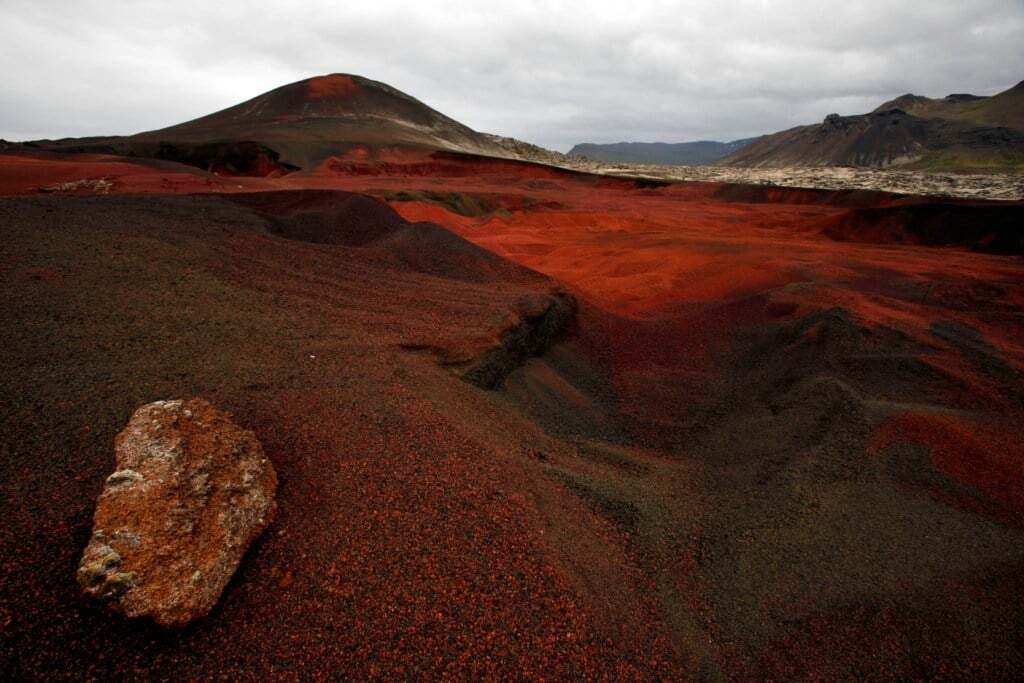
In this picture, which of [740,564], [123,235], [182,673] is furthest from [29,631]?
[123,235]

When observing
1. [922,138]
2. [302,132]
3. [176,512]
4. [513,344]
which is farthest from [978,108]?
[176,512]

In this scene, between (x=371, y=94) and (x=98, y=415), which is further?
(x=371, y=94)

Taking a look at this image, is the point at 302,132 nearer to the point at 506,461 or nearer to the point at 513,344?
the point at 513,344

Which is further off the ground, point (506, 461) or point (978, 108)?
point (978, 108)

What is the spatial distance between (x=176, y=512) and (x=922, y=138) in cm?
10028

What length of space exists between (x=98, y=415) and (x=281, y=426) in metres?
0.88

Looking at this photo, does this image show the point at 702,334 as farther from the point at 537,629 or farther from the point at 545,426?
the point at 537,629

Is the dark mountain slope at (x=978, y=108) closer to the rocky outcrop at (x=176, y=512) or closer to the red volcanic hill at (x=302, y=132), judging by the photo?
the red volcanic hill at (x=302, y=132)

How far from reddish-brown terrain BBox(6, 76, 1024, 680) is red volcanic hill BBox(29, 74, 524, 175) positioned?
25.1 meters

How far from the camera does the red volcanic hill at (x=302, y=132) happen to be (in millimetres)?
29422

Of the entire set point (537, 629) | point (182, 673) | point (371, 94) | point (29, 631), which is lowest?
point (537, 629)

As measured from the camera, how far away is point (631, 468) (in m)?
4.54

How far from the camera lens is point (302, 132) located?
34.2m

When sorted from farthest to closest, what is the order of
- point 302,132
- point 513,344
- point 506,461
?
point 302,132 < point 513,344 < point 506,461
